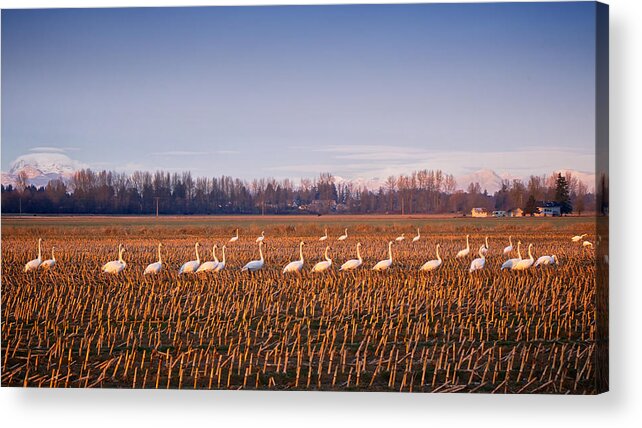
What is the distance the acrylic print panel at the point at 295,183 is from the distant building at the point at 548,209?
0.02 metres

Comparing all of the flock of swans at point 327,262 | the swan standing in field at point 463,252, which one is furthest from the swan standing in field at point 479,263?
the swan standing in field at point 463,252

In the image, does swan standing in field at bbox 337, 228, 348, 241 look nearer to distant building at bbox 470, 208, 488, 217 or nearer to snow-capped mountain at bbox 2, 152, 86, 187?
distant building at bbox 470, 208, 488, 217

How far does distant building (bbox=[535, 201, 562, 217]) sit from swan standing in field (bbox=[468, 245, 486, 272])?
759mm

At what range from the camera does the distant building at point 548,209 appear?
423 inches

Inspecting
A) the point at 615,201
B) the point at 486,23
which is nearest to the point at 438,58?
the point at 486,23

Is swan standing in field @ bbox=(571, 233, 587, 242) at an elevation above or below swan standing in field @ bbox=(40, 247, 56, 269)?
above

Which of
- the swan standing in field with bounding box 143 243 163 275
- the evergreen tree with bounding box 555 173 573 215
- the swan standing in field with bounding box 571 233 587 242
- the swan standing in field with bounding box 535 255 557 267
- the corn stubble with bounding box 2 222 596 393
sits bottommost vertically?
the corn stubble with bounding box 2 222 596 393

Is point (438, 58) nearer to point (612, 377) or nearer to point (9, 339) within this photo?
point (612, 377)

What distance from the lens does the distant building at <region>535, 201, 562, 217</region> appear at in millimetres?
10750

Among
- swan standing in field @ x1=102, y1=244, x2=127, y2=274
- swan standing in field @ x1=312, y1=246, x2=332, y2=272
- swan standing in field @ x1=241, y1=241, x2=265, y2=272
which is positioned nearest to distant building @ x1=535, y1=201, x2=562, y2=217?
swan standing in field @ x1=312, y1=246, x2=332, y2=272

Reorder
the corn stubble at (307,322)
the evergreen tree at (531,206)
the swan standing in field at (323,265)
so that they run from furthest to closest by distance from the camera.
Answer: the swan standing in field at (323,265)
the evergreen tree at (531,206)
the corn stubble at (307,322)

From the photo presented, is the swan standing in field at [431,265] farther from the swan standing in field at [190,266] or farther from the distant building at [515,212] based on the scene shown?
the swan standing in field at [190,266]

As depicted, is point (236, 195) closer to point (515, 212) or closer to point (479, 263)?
point (479, 263)

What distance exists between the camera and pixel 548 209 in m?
10.9
